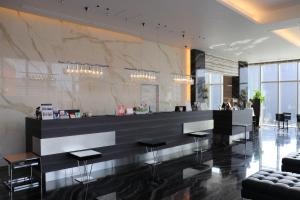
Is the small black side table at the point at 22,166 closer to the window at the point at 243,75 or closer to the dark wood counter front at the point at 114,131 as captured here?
the dark wood counter front at the point at 114,131

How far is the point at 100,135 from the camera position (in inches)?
207

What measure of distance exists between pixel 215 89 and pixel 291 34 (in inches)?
234

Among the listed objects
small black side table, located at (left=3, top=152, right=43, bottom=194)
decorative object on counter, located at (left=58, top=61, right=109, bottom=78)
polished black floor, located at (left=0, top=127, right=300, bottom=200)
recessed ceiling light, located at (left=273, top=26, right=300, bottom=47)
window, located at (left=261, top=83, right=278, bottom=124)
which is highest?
recessed ceiling light, located at (left=273, top=26, right=300, bottom=47)

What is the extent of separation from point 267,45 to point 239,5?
4023 millimetres

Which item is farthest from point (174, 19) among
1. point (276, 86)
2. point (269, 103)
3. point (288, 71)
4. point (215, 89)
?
point (269, 103)

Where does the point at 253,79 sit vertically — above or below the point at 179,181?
above

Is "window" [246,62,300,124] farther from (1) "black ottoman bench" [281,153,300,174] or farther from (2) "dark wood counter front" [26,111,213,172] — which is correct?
(1) "black ottoman bench" [281,153,300,174]

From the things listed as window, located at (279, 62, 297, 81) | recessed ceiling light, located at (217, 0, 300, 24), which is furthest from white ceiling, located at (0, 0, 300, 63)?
window, located at (279, 62, 297, 81)

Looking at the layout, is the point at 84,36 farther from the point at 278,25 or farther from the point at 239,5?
the point at 278,25

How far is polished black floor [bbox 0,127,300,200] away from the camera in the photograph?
13.0 feet

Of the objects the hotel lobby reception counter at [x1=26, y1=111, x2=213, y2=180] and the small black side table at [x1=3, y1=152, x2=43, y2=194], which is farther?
the hotel lobby reception counter at [x1=26, y1=111, x2=213, y2=180]

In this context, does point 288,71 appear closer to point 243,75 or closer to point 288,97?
point 288,97

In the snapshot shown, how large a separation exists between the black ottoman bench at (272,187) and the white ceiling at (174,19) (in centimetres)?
353

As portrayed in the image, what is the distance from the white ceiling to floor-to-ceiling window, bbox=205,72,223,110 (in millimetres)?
4885
